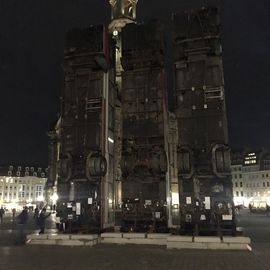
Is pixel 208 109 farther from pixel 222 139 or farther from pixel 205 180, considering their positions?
pixel 205 180

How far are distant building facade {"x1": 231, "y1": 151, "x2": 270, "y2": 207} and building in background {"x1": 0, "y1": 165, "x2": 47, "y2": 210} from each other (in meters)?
80.9

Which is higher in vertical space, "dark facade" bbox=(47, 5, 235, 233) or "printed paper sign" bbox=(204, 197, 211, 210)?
"dark facade" bbox=(47, 5, 235, 233)

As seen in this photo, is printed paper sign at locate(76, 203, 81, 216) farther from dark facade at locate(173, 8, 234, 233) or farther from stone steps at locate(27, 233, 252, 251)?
dark facade at locate(173, 8, 234, 233)

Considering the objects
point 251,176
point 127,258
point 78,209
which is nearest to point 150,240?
point 127,258

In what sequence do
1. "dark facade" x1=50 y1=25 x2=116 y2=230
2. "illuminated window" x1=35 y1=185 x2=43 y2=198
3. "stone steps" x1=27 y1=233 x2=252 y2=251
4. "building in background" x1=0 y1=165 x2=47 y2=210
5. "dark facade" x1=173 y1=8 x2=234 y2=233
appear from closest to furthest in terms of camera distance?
1. "stone steps" x1=27 y1=233 x2=252 y2=251
2. "dark facade" x1=173 y1=8 x2=234 y2=233
3. "dark facade" x1=50 y1=25 x2=116 y2=230
4. "building in background" x1=0 y1=165 x2=47 y2=210
5. "illuminated window" x1=35 y1=185 x2=43 y2=198

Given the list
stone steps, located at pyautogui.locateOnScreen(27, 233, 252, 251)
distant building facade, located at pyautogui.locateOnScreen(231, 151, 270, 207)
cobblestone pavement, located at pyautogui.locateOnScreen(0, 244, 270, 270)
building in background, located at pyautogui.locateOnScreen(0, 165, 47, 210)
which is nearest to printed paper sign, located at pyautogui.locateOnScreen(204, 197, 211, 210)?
stone steps, located at pyautogui.locateOnScreen(27, 233, 252, 251)

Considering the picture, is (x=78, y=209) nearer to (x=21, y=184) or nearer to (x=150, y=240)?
(x=150, y=240)

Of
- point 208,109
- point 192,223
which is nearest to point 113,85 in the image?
point 208,109

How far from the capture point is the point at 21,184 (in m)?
145

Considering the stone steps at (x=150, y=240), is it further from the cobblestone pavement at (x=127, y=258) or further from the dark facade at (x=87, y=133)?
the dark facade at (x=87, y=133)

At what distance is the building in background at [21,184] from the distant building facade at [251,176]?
3184 inches

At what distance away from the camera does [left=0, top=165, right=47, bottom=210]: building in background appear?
461 feet

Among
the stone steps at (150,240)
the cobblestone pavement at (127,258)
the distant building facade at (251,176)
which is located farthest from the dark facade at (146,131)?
the distant building facade at (251,176)

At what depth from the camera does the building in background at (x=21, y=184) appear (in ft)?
461
